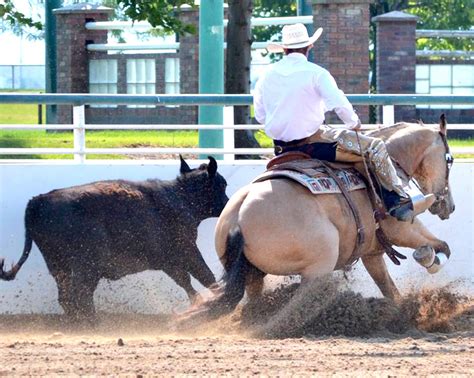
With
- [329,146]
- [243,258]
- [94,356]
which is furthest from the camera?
[329,146]

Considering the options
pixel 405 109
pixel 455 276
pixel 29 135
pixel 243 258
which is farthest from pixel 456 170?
pixel 29 135

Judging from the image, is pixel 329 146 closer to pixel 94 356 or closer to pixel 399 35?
pixel 94 356

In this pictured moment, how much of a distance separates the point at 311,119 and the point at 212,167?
168 cm

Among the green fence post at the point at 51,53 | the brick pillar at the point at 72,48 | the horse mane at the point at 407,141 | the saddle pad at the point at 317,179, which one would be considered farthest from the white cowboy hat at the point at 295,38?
the green fence post at the point at 51,53

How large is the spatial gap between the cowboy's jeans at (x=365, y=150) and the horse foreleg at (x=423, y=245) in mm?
415

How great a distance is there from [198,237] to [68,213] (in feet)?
4.43

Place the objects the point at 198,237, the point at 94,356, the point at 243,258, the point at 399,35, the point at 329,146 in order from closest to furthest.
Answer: the point at 94,356
the point at 243,258
the point at 329,146
the point at 198,237
the point at 399,35

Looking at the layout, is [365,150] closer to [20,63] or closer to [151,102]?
[151,102]

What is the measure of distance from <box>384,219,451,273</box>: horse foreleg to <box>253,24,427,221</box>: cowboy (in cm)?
26

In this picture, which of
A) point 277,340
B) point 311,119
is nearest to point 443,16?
point 311,119

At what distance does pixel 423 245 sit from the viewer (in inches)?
381

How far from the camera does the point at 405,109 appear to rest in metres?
21.1

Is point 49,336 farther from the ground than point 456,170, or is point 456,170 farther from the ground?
point 456,170

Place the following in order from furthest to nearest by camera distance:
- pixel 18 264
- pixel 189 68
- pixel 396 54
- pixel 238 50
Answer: pixel 189 68, pixel 396 54, pixel 238 50, pixel 18 264
